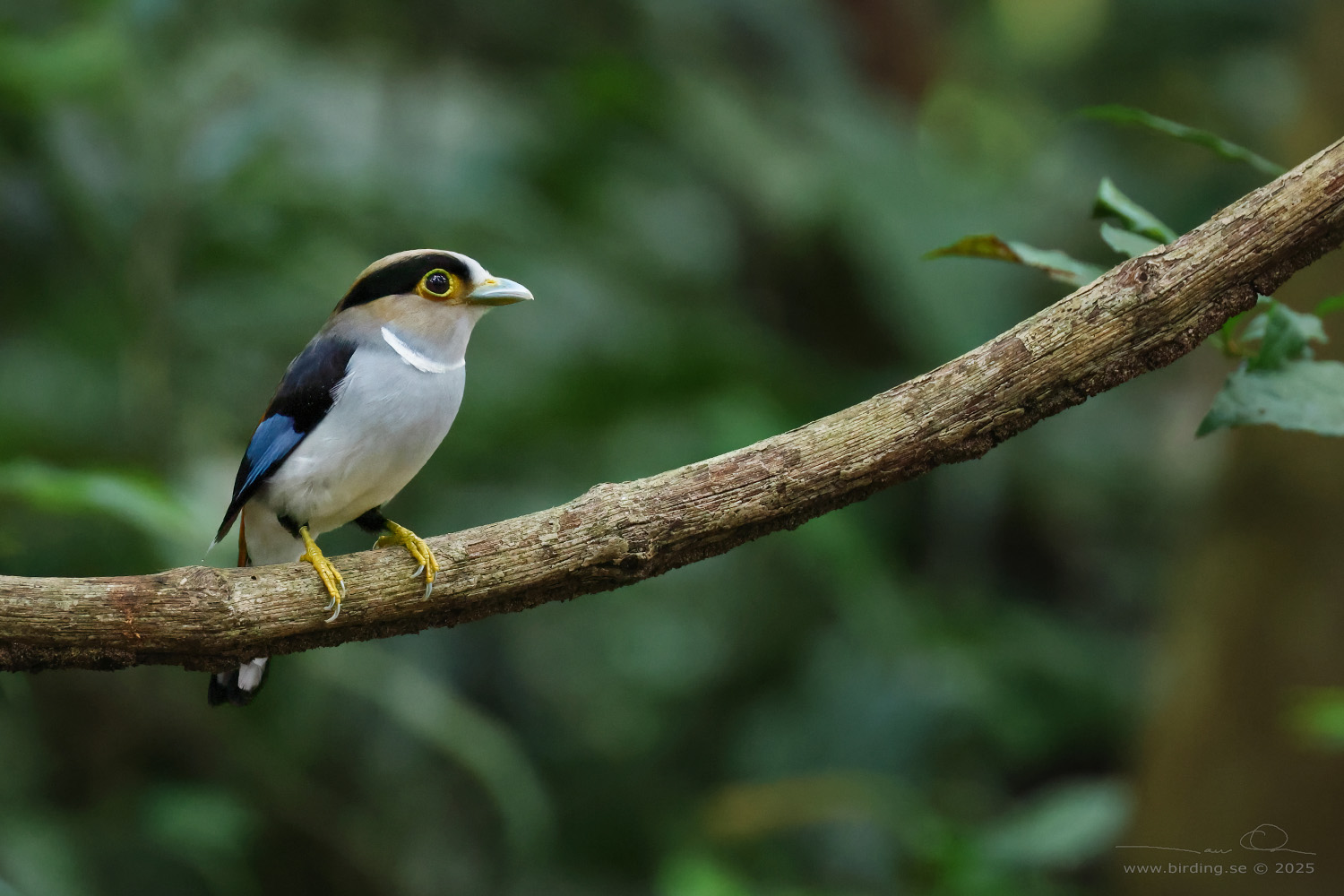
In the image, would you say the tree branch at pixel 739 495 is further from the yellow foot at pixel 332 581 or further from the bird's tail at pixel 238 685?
the bird's tail at pixel 238 685

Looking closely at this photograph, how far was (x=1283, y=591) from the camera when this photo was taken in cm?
405

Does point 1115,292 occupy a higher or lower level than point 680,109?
lower

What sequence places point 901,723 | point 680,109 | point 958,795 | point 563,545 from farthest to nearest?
point 680,109
point 958,795
point 901,723
point 563,545

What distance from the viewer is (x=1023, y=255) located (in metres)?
1.87

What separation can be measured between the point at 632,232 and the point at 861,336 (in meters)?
1.40

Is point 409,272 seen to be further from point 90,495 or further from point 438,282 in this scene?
point 90,495

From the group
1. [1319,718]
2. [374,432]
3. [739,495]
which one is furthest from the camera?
[1319,718]

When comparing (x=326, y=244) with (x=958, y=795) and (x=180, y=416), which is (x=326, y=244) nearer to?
(x=180, y=416)

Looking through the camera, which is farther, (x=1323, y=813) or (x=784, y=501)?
(x=1323, y=813)

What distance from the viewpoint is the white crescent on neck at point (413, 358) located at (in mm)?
2148

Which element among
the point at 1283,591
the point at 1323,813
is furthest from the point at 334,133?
the point at 1323,813

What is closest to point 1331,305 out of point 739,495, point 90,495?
point 739,495
